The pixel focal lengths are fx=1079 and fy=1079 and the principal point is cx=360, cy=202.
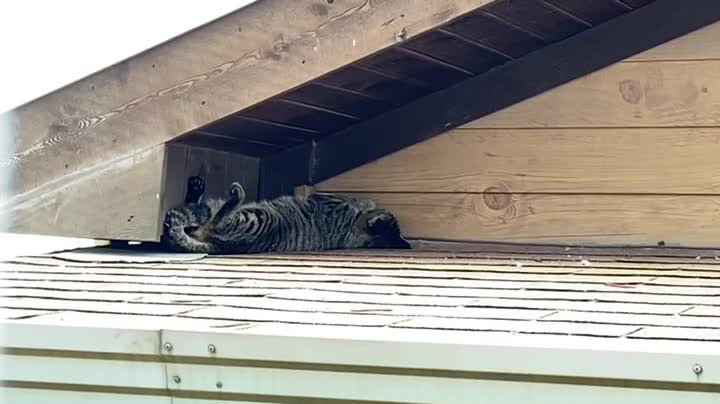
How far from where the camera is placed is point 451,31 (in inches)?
109

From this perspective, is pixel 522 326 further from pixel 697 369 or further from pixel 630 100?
pixel 630 100

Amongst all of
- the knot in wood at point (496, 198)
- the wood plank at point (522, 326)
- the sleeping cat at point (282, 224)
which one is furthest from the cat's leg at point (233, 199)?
the wood plank at point (522, 326)

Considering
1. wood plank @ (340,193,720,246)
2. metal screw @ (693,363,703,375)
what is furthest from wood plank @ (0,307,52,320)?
wood plank @ (340,193,720,246)

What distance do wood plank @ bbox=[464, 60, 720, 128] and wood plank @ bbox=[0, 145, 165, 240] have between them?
112 cm

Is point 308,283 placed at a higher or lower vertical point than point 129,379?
higher

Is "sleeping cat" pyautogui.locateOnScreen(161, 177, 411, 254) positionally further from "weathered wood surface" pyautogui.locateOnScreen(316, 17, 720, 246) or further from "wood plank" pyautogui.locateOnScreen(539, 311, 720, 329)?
"wood plank" pyautogui.locateOnScreen(539, 311, 720, 329)

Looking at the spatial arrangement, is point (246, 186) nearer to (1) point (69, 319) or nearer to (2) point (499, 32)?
(2) point (499, 32)

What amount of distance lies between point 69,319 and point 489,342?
0.74 m

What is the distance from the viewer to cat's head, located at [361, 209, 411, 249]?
3373 mm

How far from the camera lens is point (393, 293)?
6.82 ft

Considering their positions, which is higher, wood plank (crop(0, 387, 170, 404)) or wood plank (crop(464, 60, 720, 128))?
wood plank (crop(464, 60, 720, 128))

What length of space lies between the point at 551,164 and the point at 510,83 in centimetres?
28

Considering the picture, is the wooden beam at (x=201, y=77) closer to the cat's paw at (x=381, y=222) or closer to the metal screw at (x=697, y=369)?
the cat's paw at (x=381, y=222)

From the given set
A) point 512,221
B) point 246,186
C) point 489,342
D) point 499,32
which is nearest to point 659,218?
point 512,221
